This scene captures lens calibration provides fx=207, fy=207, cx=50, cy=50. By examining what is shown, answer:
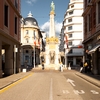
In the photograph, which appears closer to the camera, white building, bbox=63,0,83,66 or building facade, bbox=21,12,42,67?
white building, bbox=63,0,83,66

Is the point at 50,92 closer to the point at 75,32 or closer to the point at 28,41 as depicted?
the point at 75,32

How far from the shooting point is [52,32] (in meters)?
67.4

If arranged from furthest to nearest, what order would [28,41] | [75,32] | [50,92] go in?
[28,41] < [75,32] < [50,92]

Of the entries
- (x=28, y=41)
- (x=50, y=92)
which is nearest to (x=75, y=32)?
(x=28, y=41)

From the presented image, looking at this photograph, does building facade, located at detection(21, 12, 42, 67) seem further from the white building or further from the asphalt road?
the asphalt road

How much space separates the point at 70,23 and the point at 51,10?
10.2m

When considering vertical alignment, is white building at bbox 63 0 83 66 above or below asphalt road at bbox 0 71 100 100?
above

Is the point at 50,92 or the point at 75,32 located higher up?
the point at 75,32

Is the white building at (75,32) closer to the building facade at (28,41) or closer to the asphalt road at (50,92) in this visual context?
the building facade at (28,41)

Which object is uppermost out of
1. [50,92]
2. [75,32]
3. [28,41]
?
[75,32]

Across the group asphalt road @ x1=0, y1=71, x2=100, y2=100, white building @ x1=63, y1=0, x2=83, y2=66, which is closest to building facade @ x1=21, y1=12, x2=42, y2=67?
white building @ x1=63, y1=0, x2=83, y2=66

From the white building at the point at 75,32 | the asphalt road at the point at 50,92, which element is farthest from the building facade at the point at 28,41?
the asphalt road at the point at 50,92

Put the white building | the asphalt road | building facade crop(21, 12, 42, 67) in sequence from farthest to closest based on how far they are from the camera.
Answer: building facade crop(21, 12, 42, 67)
the white building
the asphalt road

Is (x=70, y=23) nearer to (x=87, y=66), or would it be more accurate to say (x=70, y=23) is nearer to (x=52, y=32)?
(x=52, y=32)
